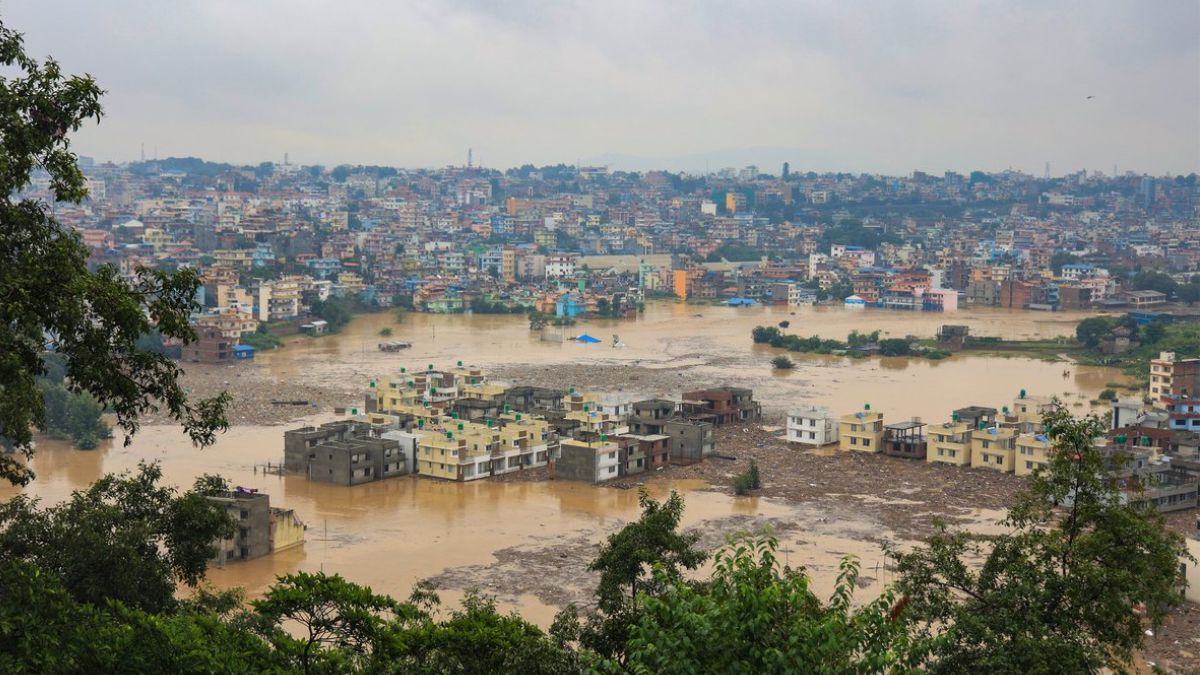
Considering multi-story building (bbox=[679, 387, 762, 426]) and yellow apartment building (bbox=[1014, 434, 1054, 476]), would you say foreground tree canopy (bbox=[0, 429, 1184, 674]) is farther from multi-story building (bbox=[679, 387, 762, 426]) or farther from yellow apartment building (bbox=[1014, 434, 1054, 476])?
multi-story building (bbox=[679, 387, 762, 426])

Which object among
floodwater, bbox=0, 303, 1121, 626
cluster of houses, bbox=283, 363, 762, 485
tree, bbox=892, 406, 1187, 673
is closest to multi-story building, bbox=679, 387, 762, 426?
cluster of houses, bbox=283, 363, 762, 485

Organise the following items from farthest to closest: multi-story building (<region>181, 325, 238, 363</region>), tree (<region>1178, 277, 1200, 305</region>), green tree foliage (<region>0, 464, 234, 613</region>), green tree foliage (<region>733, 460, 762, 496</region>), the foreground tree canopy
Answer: tree (<region>1178, 277, 1200, 305</region>)
multi-story building (<region>181, 325, 238, 363</region>)
green tree foliage (<region>733, 460, 762, 496</region>)
green tree foliage (<region>0, 464, 234, 613</region>)
the foreground tree canopy

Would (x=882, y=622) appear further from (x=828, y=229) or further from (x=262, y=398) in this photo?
(x=828, y=229)

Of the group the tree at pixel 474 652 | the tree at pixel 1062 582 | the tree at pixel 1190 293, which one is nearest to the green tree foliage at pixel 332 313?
the tree at pixel 1190 293

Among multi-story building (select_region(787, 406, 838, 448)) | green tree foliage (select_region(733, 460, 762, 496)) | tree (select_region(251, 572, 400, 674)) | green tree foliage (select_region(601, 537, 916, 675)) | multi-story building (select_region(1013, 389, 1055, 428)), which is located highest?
green tree foliage (select_region(601, 537, 916, 675))

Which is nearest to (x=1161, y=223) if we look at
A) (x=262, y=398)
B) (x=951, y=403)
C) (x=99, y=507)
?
(x=951, y=403)

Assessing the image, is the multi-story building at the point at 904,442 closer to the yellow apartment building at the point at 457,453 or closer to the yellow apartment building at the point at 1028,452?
the yellow apartment building at the point at 1028,452
